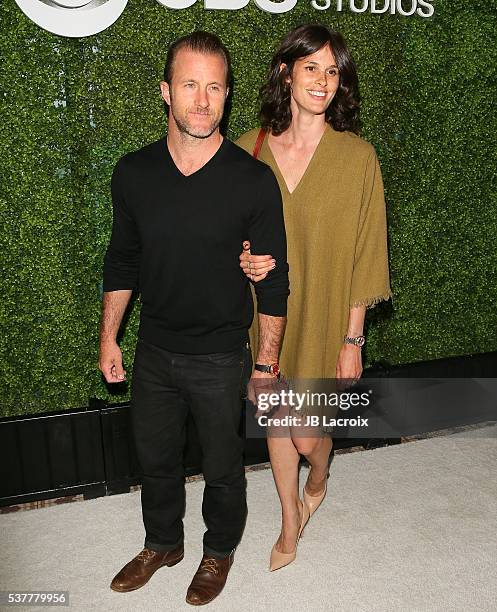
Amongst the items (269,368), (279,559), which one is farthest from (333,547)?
(269,368)

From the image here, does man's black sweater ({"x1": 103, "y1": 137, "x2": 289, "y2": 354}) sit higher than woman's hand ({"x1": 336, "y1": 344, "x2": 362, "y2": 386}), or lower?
higher

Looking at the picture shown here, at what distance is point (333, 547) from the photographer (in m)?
3.00

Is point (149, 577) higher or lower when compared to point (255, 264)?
lower

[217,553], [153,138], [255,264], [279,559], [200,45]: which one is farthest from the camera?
[153,138]

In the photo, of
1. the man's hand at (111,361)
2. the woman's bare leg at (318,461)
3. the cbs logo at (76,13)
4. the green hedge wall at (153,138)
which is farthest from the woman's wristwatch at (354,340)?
the cbs logo at (76,13)

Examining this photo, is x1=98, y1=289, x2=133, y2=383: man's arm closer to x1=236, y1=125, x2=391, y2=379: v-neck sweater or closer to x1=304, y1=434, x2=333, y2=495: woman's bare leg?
x1=236, y1=125, x2=391, y2=379: v-neck sweater

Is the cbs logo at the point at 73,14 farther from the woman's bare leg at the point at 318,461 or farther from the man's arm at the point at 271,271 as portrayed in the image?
the woman's bare leg at the point at 318,461

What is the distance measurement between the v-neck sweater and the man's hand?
1.77ft

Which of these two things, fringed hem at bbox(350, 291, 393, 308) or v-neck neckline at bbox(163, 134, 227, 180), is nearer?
v-neck neckline at bbox(163, 134, 227, 180)

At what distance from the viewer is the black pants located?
97.9 inches

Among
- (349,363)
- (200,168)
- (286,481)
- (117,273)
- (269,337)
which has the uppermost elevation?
(200,168)

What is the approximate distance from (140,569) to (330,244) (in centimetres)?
146

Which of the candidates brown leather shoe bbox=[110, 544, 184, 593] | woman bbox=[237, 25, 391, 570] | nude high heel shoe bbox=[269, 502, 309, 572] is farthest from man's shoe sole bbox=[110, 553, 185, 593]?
woman bbox=[237, 25, 391, 570]

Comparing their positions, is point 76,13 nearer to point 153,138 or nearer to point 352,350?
point 153,138
